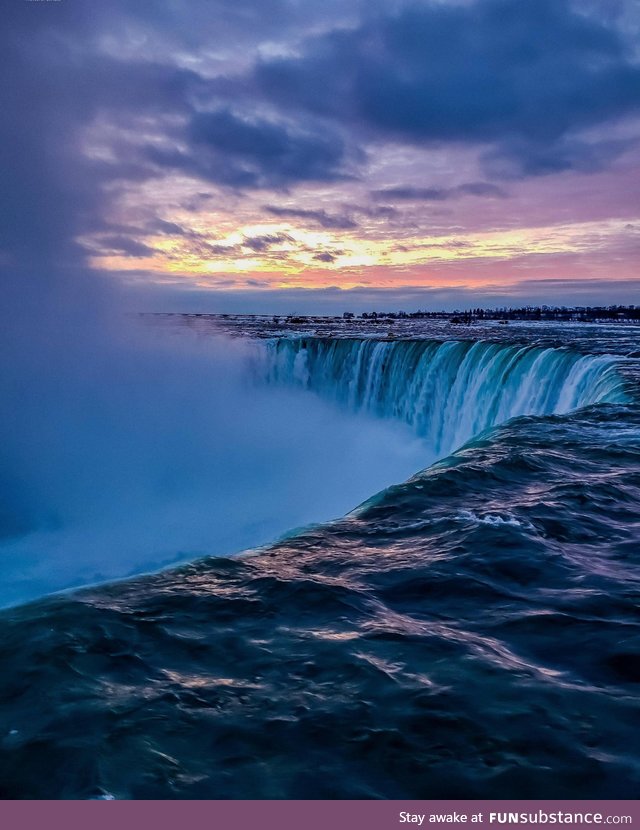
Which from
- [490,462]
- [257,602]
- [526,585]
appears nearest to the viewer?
[257,602]

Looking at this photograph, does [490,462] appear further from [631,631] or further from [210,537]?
[210,537]

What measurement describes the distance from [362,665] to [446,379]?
20545 millimetres

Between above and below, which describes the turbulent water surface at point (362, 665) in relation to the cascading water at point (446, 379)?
below

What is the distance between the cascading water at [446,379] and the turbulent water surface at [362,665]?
9073mm

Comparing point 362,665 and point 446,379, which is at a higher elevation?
point 446,379

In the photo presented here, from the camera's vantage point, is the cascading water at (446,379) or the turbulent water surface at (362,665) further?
the cascading water at (446,379)

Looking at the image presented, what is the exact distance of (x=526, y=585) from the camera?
15.5 ft

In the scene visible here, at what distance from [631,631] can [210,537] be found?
12731 millimetres

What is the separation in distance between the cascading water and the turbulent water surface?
9073mm

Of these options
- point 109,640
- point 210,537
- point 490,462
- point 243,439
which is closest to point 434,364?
point 243,439

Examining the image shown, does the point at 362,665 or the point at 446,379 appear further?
the point at 446,379

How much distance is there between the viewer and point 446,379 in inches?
920

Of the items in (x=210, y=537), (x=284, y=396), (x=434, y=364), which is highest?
(x=434, y=364)

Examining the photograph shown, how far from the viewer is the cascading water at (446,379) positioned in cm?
1673
